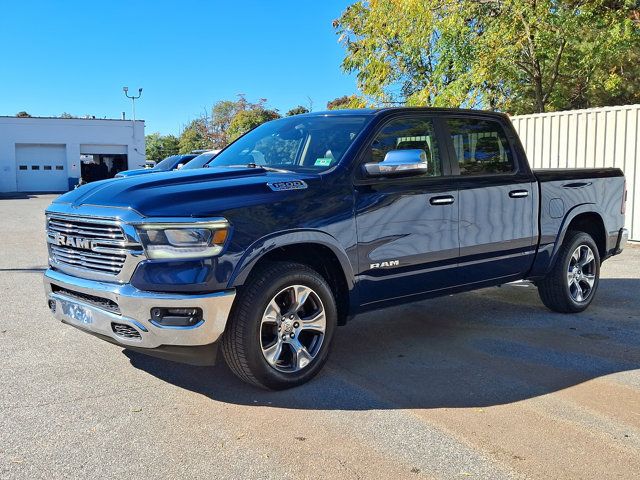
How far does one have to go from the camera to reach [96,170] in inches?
→ 1843

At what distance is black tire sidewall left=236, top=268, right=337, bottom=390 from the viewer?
13.2 ft

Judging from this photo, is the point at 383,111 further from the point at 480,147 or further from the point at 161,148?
the point at 161,148

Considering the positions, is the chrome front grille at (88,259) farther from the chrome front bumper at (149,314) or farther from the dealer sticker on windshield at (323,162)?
the dealer sticker on windshield at (323,162)

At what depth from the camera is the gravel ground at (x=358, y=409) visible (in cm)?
328

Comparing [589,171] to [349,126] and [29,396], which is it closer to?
[349,126]

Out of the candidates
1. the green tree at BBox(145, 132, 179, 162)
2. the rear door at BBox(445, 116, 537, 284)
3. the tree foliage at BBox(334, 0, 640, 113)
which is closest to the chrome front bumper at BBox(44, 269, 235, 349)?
the rear door at BBox(445, 116, 537, 284)

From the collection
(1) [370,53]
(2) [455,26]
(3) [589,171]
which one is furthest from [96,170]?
(3) [589,171]

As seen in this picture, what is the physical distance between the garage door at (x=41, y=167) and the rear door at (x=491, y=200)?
147ft

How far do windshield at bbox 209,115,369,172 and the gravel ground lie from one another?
162 centimetres

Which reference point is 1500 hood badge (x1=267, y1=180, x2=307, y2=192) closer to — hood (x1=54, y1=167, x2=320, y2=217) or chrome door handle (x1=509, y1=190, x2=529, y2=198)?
hood (x1=54, y1=167, x2=320, y2=217)

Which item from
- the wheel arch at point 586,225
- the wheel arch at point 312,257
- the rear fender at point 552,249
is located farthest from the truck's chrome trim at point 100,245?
the wheel arch at point 586,225

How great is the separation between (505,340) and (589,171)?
2.22m

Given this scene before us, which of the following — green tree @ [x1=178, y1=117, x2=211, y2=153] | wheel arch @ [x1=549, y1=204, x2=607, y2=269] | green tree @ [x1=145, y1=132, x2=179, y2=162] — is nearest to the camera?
wheel arch @ [x1=549, y1=204, x2=607, y2=269]

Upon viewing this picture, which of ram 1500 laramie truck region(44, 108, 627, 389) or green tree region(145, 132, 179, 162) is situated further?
green tree region(145, 132, 179, 162)
